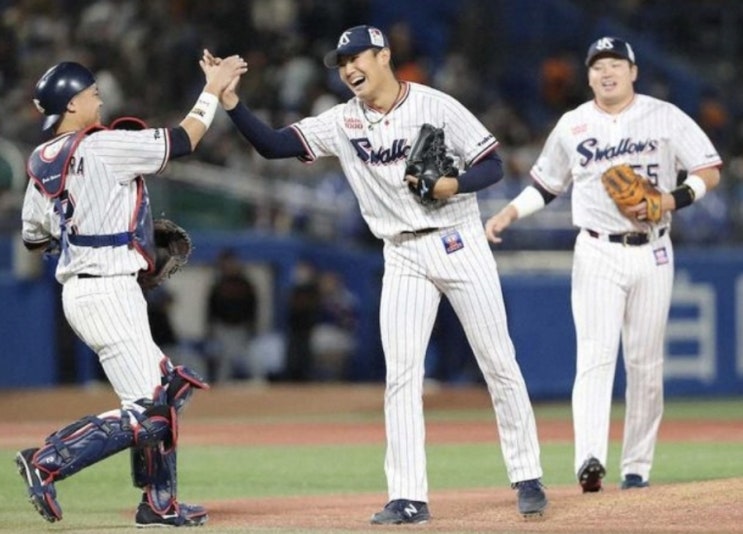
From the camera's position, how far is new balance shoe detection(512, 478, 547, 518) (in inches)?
301

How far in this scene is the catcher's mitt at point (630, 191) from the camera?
8.62 meters

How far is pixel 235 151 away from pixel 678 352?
16.9 ft

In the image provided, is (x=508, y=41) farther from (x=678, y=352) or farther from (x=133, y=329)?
(x=133, y=329)

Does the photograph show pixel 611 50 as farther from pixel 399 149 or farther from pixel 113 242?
pixel 113 242

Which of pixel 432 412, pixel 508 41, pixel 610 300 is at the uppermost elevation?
pixel 508 41

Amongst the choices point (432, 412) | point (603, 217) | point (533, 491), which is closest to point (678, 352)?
point (432, 412)

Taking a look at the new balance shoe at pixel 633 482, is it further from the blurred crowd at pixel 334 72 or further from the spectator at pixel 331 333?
the spectator at pixel 331 333

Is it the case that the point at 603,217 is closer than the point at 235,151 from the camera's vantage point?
Yes

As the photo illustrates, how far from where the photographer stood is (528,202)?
9141mm

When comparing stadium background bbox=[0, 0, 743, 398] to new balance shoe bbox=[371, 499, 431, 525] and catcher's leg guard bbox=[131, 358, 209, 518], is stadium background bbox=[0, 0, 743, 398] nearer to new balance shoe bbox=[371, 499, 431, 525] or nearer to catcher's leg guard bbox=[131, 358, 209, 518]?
new balance shoe bbox=[371, 499, 431, 525]

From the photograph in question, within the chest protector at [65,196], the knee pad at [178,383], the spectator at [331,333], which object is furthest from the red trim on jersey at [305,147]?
the spectator at [331,333]

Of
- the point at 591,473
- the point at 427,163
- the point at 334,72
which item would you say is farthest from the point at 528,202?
the point at 334,72

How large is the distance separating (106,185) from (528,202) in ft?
8.66

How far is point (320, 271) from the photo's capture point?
18281mm
